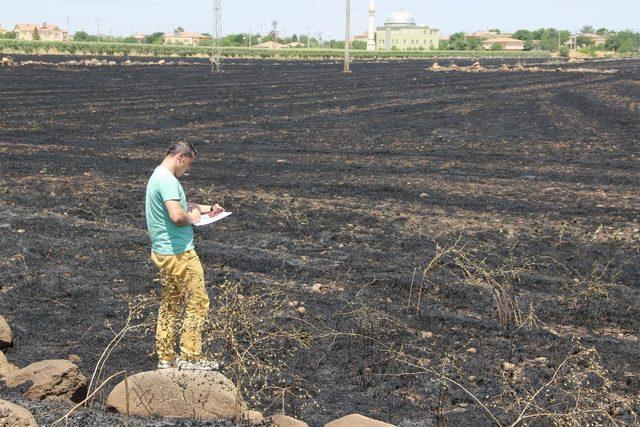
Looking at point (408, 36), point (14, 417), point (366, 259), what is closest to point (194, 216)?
point (14, 417)

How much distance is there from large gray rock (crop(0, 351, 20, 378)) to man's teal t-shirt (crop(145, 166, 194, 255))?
1287mm

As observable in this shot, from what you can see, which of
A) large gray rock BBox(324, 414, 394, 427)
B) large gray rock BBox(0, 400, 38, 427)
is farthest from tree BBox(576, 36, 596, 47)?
large gray rock BBox(0, 400, 38, 427)

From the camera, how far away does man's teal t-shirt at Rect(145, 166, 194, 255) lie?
6.05 meters

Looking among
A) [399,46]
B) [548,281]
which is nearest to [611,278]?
[548,281]

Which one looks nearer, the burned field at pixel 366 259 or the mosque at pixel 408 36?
the burned field at pixel 366 259

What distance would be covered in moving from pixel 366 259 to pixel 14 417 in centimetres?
549

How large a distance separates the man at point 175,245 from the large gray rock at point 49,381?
636 mm

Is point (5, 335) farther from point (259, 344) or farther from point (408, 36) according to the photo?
point (408, 36)

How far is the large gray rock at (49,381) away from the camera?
5.37 meters

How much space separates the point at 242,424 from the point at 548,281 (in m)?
4.68

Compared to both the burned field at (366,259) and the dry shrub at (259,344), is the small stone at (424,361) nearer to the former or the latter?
the burned field at (366,259)

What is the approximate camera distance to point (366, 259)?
928 cm

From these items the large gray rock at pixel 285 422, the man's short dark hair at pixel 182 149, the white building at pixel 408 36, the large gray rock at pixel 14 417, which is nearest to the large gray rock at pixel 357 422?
the large gray rock at pixel 285 422

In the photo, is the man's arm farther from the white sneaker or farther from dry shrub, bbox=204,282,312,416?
the white sneaker
